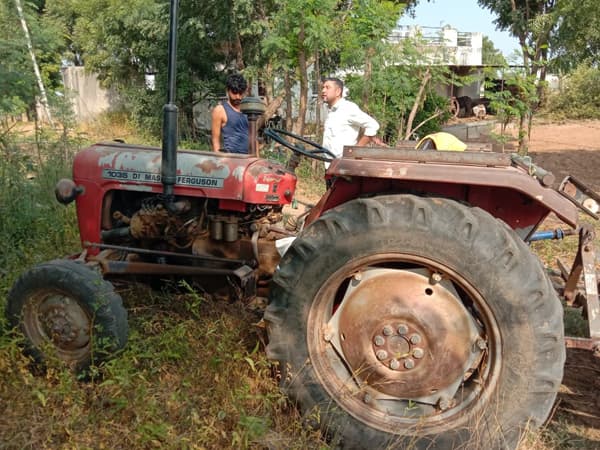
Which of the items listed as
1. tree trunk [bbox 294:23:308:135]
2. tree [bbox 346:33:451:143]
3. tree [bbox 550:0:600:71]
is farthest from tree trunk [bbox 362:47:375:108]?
tree [bbox 550:0:600:71]

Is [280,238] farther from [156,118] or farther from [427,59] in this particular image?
[156,118]

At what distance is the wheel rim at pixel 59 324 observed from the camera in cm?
301

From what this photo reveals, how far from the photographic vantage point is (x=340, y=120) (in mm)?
5281

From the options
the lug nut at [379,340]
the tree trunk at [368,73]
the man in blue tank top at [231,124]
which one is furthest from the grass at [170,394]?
the tree trunk at [368,73]

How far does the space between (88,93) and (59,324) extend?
817 inches

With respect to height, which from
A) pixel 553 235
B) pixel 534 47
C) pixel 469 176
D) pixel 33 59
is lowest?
pixel 553 235

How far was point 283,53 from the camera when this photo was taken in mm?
8664

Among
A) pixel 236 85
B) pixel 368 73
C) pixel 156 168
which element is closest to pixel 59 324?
pixel 156 168

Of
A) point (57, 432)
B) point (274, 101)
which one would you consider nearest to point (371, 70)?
point (274, 101)

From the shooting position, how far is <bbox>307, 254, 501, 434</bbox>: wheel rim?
7.98 feet

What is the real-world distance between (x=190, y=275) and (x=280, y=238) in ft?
2.02

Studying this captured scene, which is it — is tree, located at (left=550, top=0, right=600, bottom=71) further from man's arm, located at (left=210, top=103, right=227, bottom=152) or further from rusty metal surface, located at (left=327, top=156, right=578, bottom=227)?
rusty metal surface, located at (left=327, top=156, right=578, bottom=227)

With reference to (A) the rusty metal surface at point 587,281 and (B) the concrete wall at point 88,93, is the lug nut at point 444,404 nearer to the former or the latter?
(A) the rusty metal surface at point 587,281

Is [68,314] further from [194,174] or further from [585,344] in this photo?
[585,344]
